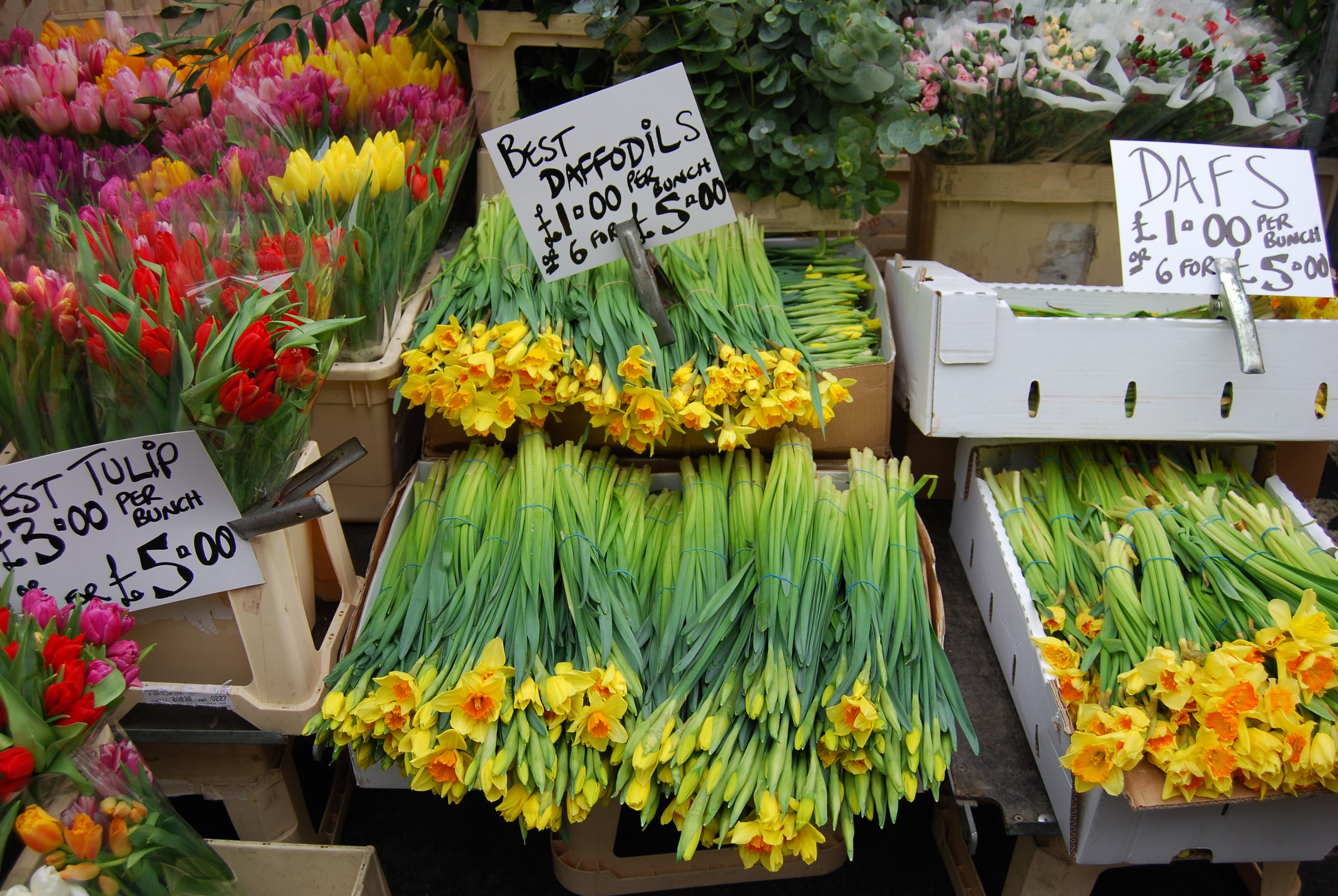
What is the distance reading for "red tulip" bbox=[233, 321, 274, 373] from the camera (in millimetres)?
1115

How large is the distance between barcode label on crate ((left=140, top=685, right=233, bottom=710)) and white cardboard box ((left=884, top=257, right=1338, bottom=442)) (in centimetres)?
133

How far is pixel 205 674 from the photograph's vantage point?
1.44m

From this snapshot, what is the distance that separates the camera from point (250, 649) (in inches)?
54.1

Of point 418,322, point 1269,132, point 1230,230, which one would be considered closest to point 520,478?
point 418,322

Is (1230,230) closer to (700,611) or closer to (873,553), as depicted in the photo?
(873,553)

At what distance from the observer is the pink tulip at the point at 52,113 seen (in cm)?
203

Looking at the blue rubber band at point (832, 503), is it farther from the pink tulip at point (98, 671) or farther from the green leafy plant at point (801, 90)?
the pink tulip at point (98, 671)

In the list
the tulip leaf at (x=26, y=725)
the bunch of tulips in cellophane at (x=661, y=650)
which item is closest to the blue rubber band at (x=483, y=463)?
the bunch of tulips in cellophane at (x=661, y=650)

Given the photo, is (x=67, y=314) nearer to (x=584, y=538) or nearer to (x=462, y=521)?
(x=462, y=521)

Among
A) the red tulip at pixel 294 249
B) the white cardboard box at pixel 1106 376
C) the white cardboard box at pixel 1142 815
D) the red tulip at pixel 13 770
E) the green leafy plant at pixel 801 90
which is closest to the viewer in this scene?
the red tulip at pixel 13 770

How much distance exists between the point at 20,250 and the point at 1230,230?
2.10 m

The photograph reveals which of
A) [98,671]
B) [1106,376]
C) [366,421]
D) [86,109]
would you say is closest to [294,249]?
[366,421]

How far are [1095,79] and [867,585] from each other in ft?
4.59

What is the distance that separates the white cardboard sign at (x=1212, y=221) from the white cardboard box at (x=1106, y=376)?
0.30 feet
